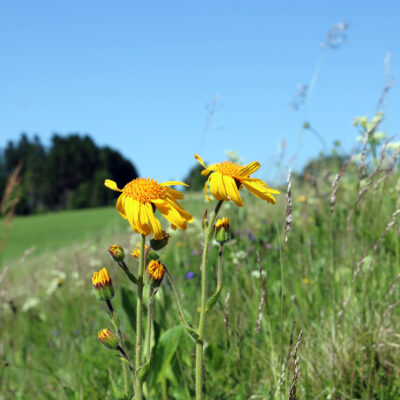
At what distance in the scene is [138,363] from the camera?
1056mm

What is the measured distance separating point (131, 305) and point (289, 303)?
84 centimetres

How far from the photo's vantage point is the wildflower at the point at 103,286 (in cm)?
110

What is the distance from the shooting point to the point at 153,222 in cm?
106

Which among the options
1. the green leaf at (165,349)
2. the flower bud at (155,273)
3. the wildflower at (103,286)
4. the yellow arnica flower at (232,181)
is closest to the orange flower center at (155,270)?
the flower bud at (155,273)

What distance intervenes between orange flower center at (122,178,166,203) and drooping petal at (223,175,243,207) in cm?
17

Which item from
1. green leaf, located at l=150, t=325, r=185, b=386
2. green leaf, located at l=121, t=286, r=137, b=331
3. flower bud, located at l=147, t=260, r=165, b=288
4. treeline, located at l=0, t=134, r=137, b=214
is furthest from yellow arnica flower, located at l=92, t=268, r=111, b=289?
treeline, located at l=0, t=134, r=137, b=214

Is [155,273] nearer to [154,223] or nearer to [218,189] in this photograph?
[154,223]

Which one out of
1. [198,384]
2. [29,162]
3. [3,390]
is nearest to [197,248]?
[3,390]

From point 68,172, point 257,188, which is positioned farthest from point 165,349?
point 68,172

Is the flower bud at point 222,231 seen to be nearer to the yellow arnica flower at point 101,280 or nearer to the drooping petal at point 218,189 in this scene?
the drooping petal at point 218,189

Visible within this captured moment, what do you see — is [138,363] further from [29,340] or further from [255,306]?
[29,340]

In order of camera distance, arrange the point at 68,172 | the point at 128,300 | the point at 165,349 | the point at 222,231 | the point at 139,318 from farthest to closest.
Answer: the point at 68,172 < the point at 128,300 < the point at 165,349 < the point at 222,231 < the point at 139,318

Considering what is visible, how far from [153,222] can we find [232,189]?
0.20 metres

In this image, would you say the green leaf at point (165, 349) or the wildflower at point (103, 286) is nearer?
the wildflower at point (103, 286)
